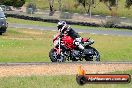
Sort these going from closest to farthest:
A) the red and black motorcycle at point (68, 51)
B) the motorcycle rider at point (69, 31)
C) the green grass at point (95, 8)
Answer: the motorcycle rider at point (69, 31) < the red and black motorcycle at point (68, 51) < the green grass at point (95, 8)

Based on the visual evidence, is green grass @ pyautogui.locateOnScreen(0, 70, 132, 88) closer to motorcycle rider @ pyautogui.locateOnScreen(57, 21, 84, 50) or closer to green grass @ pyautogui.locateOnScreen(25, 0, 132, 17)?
motorcycle rider @ pyautogui.locateOnScreen(57, 21, 84, 50)

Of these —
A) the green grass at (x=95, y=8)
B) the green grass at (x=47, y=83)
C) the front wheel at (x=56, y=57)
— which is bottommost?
the green grass at (x=95, y=8)

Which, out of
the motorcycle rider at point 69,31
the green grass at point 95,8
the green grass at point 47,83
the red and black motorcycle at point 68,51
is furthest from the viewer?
the green grass at point 95,8

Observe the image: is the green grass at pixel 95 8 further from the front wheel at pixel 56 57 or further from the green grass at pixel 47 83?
the green grass at pixel 47 83

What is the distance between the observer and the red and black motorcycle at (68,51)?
1859 cm

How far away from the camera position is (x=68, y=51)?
1894 cm

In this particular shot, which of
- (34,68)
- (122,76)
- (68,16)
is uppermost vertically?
(122,76)

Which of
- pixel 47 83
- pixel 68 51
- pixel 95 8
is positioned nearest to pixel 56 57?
pixel 68 51

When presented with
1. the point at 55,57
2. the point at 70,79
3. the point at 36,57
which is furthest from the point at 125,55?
the point at 70,79

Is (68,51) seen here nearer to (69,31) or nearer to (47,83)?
(69,31)

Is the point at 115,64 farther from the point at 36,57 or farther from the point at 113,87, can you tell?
the point at 113,87

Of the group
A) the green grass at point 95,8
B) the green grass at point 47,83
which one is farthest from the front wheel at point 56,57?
the green grass at point 95,8

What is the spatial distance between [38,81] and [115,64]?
21.3 feet

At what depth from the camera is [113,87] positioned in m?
10.6
